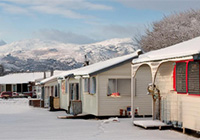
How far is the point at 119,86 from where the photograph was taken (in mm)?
24391

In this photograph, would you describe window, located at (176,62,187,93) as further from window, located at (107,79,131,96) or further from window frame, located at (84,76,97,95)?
window frame, located at (84,76,97,95)

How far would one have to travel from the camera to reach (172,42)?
4975cm

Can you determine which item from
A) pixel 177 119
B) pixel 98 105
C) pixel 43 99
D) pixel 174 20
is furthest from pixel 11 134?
pixel 174 20

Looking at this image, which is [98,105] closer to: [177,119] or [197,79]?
[177,119]

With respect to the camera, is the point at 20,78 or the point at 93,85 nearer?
the point at 93,85

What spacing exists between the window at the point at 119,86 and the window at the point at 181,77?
25.7 feet

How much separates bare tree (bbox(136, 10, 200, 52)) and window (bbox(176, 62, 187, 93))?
3008 cm

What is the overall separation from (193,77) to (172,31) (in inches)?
1373

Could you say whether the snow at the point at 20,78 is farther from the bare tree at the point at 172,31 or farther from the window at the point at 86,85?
the window at the point at 86,85

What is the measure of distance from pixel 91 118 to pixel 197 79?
10.5 m

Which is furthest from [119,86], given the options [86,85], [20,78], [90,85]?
[20,78]

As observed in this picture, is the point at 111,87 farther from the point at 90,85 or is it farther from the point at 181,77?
the point at 181,77

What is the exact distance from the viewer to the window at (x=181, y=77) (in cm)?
1598

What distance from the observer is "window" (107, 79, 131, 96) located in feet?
79.5
